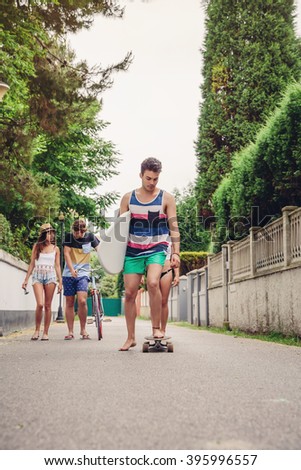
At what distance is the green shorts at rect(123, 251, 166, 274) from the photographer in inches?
314

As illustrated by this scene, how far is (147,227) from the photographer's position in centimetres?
799

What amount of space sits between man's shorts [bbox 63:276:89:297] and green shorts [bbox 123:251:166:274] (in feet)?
10.9

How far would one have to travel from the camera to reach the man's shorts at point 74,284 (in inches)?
447

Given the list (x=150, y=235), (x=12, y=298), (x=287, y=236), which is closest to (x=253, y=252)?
(x=287, y=236)

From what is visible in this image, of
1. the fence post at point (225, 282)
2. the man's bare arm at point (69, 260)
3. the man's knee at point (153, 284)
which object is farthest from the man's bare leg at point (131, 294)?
the fence post at point (225, 282)

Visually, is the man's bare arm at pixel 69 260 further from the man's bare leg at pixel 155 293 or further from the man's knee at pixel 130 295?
the man's bare leg at pixel 155 293

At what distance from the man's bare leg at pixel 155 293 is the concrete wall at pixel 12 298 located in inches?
216

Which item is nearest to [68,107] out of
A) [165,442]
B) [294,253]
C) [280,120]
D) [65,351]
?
[280,120]

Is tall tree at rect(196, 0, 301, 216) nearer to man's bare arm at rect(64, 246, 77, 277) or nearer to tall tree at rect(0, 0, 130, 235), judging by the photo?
tall tree at rect(0, 0, 130, 235)

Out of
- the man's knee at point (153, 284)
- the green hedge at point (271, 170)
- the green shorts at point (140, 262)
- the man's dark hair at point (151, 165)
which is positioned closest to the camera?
the man's dark hair at point (151, 165)

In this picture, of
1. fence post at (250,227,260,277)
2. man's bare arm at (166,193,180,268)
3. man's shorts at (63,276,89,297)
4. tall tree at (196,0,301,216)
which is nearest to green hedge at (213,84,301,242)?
fence post at (250,227,260,277)

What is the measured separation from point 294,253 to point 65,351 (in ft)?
15.1

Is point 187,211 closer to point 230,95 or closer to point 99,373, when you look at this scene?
point 230,95

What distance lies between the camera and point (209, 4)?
35.0m
